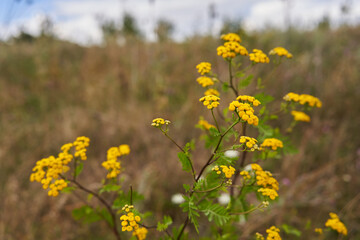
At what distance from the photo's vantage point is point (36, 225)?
2.87m

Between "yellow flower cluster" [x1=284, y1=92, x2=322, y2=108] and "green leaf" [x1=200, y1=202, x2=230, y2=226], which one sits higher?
"yellow flower cluster" [x1=284, y1=92, x2=322, y2=108]

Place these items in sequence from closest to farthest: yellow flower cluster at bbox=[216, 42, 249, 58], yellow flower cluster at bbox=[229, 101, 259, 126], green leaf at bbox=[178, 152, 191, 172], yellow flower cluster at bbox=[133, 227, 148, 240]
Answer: yellow flower cluster at bbox=[229, 101, 259, 126]
green leaf at bbox=[178, 152, 191, 172]
yellow flower cluster at bbox=[133, 227, 148, 240]
yellow flower cluster at bbox=[216, 42, 249, 58]

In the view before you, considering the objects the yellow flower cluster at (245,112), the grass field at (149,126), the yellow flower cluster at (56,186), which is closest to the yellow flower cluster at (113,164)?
the yellow flower cluster at (56,186)

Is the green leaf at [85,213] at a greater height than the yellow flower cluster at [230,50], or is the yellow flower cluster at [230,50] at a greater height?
the yellow flower cluster at [230,50]

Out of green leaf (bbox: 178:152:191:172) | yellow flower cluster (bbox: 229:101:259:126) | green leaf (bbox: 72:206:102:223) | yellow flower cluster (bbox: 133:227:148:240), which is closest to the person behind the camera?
yellow flower cluster (bbox: 229:101:259:126)

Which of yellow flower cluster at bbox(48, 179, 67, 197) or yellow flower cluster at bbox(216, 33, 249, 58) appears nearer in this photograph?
yellow flower cluster at bbox(48, 179, 67, 197)

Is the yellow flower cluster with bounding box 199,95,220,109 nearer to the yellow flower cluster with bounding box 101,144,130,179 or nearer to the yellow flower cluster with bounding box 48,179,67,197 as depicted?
the yellow flower cluster with bounding box 101,144,130,179

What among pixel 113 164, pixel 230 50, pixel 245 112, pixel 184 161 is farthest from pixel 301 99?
pixel 113 164

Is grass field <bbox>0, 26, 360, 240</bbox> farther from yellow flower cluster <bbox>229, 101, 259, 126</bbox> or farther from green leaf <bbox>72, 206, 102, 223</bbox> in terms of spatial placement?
green leaf <bbox>72, 206, 102, 223</bbox>

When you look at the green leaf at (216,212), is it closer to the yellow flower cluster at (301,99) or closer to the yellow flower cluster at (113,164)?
the yellow flower cluster at (113,164)

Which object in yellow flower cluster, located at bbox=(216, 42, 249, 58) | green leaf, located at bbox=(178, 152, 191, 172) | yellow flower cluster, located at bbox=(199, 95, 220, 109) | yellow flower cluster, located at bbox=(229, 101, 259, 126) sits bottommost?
green leaf, located at bbox=(178, 152, 191, 172)

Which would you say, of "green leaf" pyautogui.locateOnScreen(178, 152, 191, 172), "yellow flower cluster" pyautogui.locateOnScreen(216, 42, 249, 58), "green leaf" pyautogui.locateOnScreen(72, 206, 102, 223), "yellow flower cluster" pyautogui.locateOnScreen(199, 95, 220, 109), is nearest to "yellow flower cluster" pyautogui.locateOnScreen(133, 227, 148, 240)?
"green leaf" pyautogui.locateOnScreen(72, 206, 102, 223)

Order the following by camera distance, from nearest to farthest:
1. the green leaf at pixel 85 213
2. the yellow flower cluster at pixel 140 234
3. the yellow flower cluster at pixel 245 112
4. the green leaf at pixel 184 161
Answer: the yellow flower cluster at pixel 245 112 < the green leaf at pixel 184 161 < the yellow flower cluster at pixel 140 234 < the green leaf at pixel 85 213

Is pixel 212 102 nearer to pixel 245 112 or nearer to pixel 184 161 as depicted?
pixel 245 112
